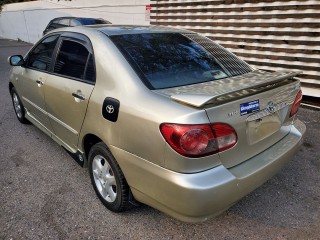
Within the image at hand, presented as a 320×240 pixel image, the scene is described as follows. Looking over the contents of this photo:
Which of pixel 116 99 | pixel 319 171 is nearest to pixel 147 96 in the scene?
pixel 116 99

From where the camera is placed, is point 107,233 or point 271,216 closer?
point 107,233

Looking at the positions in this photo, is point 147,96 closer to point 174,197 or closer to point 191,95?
point 191,95

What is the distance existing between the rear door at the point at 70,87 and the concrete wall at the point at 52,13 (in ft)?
23.5

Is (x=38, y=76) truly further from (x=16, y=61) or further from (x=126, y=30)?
(x=126, y=30)

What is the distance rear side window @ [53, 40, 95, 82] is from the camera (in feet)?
8.13

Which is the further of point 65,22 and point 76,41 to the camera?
point 65,22

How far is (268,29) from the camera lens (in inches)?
221

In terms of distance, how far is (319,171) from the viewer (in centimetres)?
307

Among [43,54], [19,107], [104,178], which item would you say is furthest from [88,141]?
[19,107]

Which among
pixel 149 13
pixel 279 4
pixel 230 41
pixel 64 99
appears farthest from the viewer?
pixel 149 13

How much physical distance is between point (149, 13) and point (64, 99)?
662cm

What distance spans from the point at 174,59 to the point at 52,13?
49.4 ft

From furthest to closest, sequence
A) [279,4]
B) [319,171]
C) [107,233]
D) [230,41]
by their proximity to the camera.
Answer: [230,41] < [279,4] < [319,171] < [107,233]

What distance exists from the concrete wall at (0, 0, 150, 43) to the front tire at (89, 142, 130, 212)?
7.90 m
